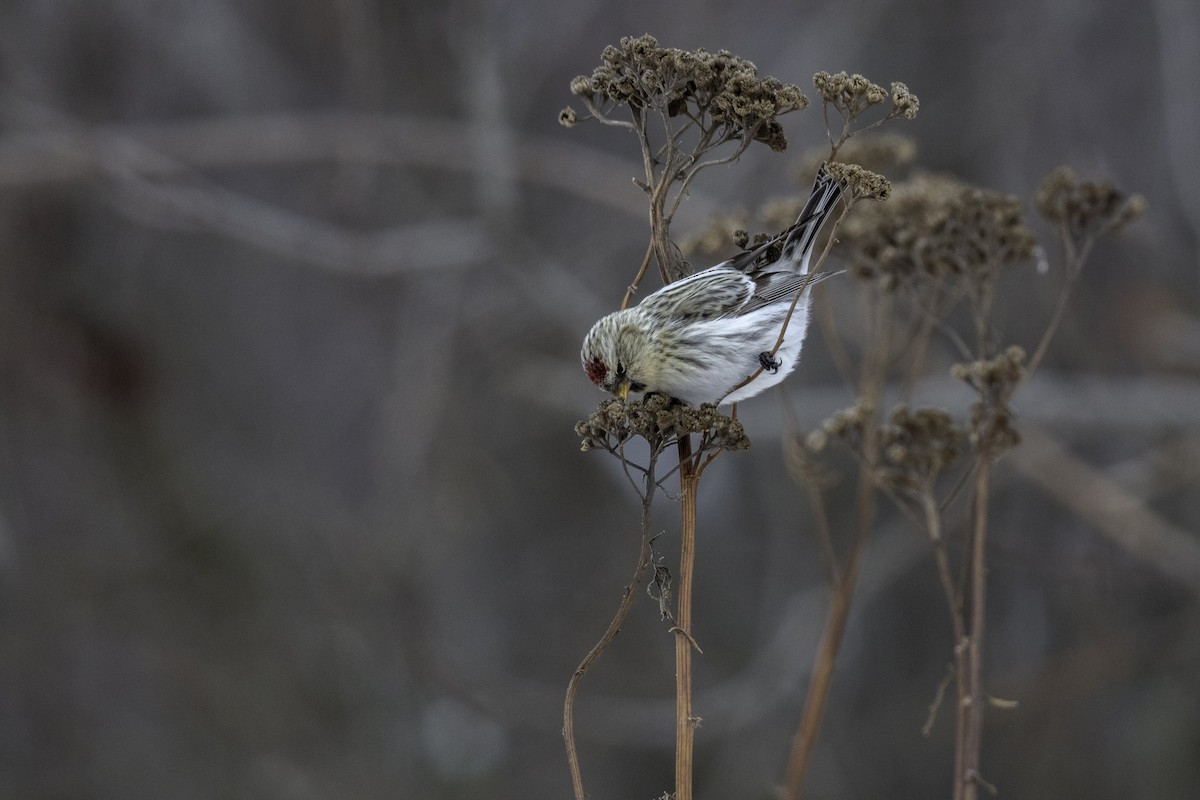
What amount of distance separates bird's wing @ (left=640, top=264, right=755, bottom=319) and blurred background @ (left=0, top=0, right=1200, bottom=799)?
3.66 m

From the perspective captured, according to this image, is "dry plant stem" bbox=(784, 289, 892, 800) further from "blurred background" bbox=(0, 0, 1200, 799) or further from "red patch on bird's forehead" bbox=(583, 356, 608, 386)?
"blurred background" bbox=(0, 0, 1200, 799)

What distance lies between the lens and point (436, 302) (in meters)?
7.20

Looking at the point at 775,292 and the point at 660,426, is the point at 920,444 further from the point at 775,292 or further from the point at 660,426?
the point at 660,426

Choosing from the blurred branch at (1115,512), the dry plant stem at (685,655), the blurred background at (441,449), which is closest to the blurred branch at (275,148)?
the blurred background at (441,449)

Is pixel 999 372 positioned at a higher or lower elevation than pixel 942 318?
lower

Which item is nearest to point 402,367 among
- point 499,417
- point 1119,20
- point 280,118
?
point 499,417

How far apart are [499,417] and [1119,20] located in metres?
4.91

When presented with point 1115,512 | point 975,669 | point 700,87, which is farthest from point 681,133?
point 1115,512

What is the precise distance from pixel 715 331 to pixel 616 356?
0.87 ft

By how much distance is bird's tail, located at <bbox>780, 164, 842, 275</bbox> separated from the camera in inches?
89.1

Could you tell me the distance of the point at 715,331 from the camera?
2.55 metres

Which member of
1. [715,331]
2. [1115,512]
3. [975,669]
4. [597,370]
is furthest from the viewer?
[1115,512]

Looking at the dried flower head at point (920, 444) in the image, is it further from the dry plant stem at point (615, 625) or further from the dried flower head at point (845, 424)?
the dry plant stem at point (615, 625)

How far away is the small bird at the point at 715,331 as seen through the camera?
241 centimetres
